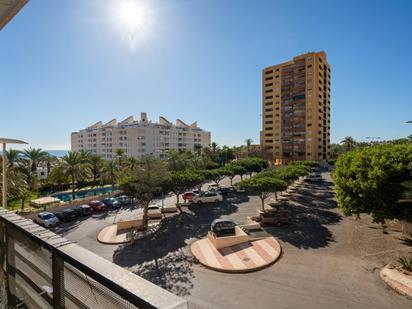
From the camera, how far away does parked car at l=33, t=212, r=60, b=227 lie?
875 inches

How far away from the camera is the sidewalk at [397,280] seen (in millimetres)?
9477

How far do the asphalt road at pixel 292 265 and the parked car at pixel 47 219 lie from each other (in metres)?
1.33

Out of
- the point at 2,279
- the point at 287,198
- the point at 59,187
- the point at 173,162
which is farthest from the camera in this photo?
the point at 59,187

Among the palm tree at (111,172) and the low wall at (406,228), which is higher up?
the palm tree at (111,172)

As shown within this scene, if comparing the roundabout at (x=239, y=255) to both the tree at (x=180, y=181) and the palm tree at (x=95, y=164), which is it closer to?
the tree at (x=180, y=181)

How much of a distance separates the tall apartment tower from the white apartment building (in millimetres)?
35908

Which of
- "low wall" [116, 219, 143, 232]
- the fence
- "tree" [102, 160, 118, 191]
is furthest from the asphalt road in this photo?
"tree" [102, 160, 118, 191]

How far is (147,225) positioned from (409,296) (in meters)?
18.1

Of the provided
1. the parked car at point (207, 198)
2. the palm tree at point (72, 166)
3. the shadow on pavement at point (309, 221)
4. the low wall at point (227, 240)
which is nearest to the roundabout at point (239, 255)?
the low wall at point (227, 240)

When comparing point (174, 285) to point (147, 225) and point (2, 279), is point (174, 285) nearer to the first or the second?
point (2, 279)

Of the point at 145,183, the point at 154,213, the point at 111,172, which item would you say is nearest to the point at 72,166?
the point at 111,172

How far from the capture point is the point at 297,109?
69.2 metres

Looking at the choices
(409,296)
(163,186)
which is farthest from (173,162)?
(409,296)

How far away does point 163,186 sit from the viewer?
24516mm
